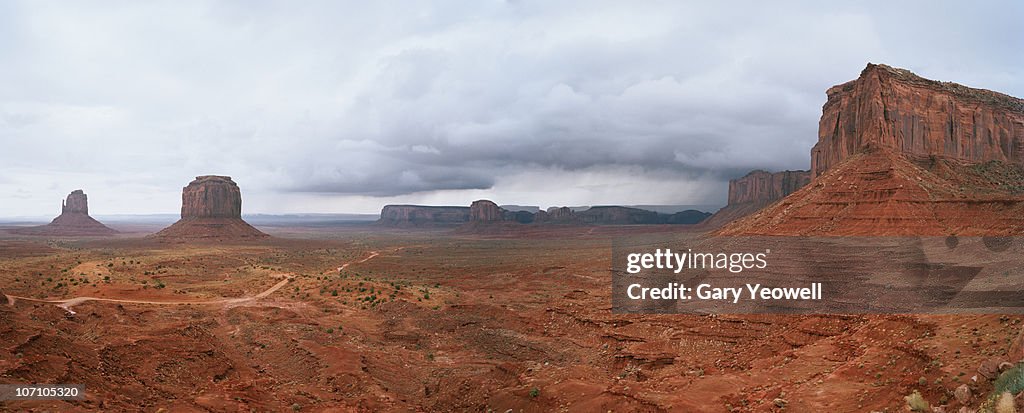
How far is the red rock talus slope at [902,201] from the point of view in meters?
41.2

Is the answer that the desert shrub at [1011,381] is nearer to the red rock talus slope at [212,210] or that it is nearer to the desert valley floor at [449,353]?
the desert valley floor at [449,353]

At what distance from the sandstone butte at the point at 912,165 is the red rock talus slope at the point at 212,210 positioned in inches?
4458

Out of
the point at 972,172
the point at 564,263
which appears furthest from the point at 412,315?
the point at 972,172

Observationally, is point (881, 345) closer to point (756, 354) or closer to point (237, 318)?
point (756, 354)

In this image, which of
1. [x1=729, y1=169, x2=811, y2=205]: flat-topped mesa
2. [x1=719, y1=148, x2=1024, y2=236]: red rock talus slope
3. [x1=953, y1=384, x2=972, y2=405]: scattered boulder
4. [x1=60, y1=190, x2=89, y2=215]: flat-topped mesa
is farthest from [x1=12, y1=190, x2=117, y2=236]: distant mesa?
[x1=729, y1=169, x2=811, y2=205]: flat-topped mesa

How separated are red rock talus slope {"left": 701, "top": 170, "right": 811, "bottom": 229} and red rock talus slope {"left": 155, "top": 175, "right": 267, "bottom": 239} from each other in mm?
133670

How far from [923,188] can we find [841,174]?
29.0 ft

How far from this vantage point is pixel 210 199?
123 m

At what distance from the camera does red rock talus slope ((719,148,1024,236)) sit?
135 feet

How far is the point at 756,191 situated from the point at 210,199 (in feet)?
529

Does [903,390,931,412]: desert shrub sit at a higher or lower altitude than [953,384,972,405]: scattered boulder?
lower

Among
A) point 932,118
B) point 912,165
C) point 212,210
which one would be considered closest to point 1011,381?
point 912,165

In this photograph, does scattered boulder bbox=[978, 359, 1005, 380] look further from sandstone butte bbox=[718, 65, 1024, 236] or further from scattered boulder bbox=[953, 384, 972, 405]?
sandstone butte bbox=[718, 65, 1024, 236]

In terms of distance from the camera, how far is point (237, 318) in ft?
83.2
